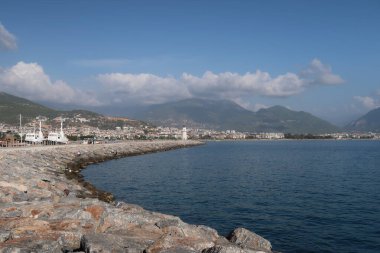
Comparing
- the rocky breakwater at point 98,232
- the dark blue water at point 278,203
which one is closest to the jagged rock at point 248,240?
the rocky breakwater at point 98,232

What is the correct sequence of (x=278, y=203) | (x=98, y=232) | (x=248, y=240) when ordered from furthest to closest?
(x=278, y=203) → (x=248, y=240) → (x=98, y=232)

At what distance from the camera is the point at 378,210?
2738cm

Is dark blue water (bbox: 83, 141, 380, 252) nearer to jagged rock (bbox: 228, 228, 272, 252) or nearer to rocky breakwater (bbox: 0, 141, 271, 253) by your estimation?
jagged rock (bbox: 228, 228, 272, 252)

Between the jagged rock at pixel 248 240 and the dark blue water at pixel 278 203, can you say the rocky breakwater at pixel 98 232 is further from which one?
the dark blue water at pixel 278 203

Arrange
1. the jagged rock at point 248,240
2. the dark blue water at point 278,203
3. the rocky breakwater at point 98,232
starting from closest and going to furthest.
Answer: the rocky breakwater at point 98,232 → the jagged rock at point 248,240 → the dark blue water at point 278,203

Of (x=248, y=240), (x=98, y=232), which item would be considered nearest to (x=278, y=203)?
(x=248, y=240)

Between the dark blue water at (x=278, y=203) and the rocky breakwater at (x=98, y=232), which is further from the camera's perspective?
the dark blue water at (x=278, y=203)

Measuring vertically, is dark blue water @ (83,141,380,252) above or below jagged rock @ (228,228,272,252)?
below

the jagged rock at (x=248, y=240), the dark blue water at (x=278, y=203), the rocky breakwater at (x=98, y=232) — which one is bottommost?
the dark blue water at (x=278, y=203)

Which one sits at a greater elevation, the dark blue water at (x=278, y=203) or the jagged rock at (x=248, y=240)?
the jagged rock at (x=248, y=240)

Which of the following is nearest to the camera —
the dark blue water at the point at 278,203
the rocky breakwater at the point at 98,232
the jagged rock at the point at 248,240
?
the rocky breakwater at the point at 98,232

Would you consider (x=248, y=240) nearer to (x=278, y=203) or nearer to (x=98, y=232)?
(x=98, y=232)

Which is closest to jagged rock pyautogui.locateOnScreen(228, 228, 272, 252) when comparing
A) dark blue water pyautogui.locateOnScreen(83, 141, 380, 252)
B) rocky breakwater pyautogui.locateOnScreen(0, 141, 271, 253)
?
rocky breakwater pyautogui.locateOnScreen(0, 141, 271, 253)

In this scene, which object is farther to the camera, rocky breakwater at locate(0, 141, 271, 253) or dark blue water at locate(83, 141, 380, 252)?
dark blue water at locate(83, 141, 380, 252)
